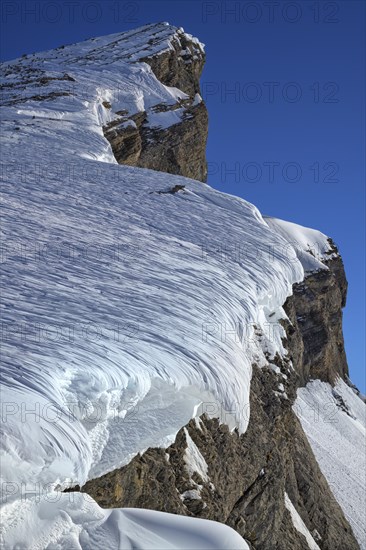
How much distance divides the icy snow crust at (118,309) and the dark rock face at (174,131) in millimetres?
10717

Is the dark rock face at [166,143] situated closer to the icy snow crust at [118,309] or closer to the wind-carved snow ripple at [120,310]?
the icy snow crust at [118,309]

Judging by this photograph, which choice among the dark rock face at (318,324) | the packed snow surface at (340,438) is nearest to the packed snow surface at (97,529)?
the packed snow surface at (340,438)

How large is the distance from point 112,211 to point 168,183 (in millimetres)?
3219

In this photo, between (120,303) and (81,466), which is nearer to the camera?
(81,466)

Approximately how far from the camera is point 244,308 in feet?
32.0

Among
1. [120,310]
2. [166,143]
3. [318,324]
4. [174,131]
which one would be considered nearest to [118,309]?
[120,310]

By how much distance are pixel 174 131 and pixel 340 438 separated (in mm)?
19123

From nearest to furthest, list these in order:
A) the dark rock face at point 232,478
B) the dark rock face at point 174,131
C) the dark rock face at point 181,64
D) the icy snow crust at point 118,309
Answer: the icy snow crust at point 118,309 → the dark rock face at point 232,478 → the dark rock face at point 174,131 → the dark rock face at point 181,64

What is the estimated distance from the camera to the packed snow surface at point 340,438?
29120 millimetres

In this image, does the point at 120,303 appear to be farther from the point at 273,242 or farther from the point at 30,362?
the point at 273,242

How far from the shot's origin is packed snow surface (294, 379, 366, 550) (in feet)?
95.5

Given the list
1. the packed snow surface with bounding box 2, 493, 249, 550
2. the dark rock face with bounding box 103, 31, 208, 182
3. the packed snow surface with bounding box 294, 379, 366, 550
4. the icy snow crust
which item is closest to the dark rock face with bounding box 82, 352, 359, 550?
the icy snow crust

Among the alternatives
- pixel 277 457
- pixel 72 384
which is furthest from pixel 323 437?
pixel 72 384

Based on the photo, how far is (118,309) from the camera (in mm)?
8211
